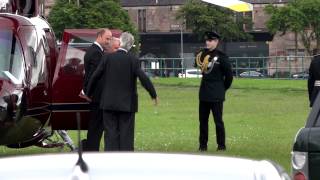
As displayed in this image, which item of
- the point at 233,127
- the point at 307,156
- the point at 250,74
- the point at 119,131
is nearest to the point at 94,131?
the point at 119,131

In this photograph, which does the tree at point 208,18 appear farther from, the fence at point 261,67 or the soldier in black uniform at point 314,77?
the soldier in black uniform at point 314,77

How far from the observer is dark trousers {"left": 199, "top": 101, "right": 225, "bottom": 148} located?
13562 millimetres

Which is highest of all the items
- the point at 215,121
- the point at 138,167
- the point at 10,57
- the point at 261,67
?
the point at 138,167

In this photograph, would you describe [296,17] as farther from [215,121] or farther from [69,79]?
[69,79]

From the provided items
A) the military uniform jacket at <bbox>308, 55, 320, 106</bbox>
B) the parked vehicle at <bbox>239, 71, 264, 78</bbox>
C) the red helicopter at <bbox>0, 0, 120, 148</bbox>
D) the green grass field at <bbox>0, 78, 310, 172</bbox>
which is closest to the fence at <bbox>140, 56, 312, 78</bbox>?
the parked vehicle at <bbox>239, 71, 264, 78</bbox>

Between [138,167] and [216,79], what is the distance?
34.4 feet

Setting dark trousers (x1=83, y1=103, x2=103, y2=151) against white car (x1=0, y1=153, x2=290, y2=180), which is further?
dark trousers (x1=83, y1=103, x2=103, y2=151)

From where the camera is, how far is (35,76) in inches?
436

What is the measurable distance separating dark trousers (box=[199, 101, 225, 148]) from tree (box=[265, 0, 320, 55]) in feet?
192

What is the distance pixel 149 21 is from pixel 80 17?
36749 millimetres

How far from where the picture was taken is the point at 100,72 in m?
11.1

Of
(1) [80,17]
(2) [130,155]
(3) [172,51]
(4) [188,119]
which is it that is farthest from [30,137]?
(3) [172,51]

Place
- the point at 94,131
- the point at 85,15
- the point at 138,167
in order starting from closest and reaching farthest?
1. the point at 138,167
2. the point at 94,131
3. the point at 85,15

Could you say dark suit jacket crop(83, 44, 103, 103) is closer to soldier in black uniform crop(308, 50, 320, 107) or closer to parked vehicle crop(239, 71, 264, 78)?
soldier in black uniform crop(308, 50, 320, 107)
